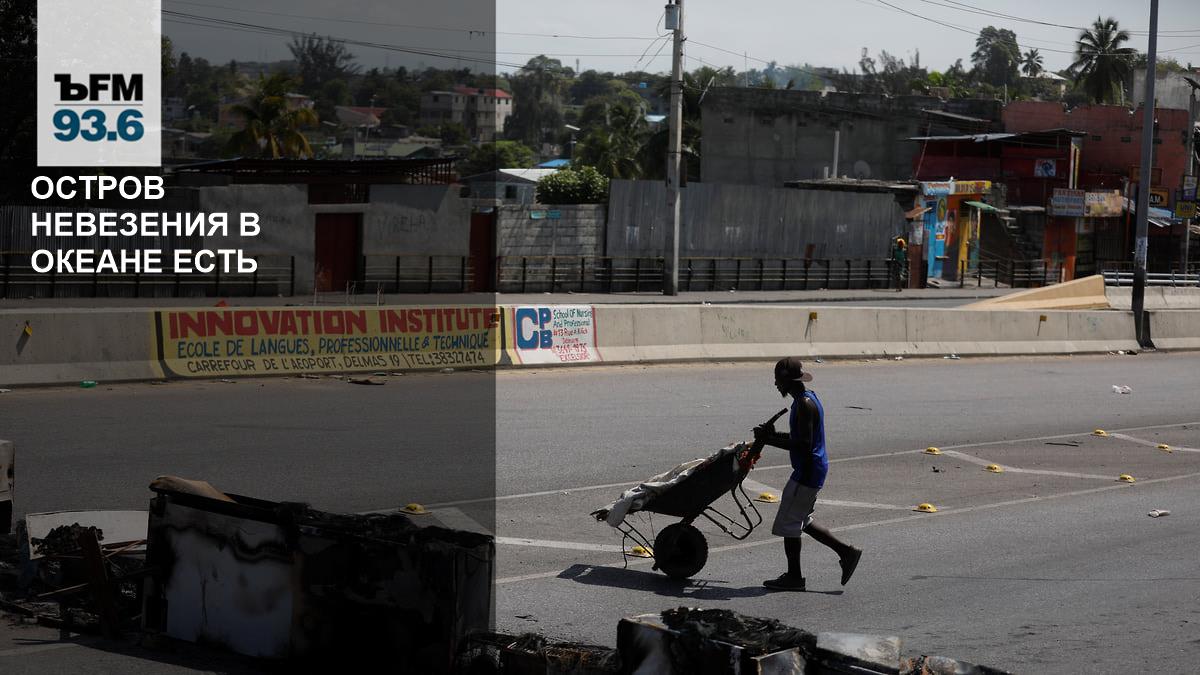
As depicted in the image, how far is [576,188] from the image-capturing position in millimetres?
63656

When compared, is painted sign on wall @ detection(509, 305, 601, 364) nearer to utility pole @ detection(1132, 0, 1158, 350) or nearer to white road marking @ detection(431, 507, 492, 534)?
white road marking @ detection(431, 507, 492, 534)

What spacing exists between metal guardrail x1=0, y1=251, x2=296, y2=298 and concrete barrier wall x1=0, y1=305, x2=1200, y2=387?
16029 millimetres

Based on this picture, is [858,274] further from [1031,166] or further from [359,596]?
[359,596]

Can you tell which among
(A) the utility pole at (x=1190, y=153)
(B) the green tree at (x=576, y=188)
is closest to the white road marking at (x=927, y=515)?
(A) the utility pole at (x=1190, y=153)

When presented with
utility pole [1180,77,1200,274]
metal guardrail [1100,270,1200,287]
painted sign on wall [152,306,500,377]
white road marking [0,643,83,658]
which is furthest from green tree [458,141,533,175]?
white road marking [0,643,83,658]

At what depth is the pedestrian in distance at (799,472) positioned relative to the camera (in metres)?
8.54

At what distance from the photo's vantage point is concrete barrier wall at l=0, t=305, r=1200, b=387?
52.3 feet

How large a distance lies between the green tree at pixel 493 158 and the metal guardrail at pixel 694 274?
60.7 m

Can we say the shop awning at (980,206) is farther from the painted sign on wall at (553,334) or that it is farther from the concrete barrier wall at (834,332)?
the painted sign on wall at (553,334)

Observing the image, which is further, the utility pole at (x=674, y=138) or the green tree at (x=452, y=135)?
the green tree at (x=452, y=135)

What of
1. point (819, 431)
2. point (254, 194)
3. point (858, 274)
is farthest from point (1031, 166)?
point (819, 431)

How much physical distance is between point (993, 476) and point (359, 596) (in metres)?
9.00

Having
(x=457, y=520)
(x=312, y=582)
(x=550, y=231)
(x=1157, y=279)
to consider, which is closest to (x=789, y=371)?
(x=457, y=520)

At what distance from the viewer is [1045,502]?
12.2 m
